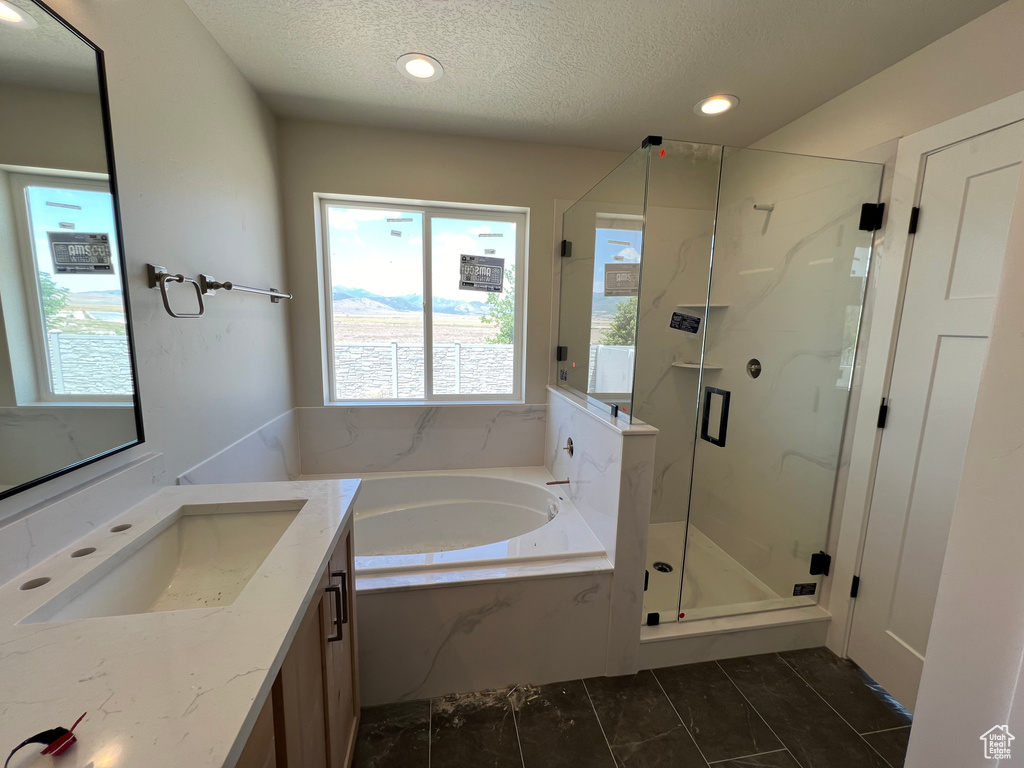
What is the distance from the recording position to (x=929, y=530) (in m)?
1.45

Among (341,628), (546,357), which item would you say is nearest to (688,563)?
(546,357)

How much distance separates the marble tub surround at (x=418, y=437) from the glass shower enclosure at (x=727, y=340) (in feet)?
1.58

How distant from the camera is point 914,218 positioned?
4.91ft

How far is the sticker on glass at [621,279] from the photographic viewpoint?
1881 millimetres

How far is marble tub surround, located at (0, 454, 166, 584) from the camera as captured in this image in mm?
802

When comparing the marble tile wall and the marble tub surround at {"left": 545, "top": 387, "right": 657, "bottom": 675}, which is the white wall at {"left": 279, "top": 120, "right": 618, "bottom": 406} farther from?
the marble tile wall

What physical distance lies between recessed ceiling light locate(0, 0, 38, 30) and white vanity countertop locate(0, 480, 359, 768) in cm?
110

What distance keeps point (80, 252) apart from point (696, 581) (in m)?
2.66

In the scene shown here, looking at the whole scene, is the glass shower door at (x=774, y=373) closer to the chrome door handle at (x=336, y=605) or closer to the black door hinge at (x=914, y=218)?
the black door hinge at (x=914, y=218)

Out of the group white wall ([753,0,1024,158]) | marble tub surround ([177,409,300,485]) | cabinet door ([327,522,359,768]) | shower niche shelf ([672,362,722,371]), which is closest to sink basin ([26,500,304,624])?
cabinet door ([327,522,359,768])

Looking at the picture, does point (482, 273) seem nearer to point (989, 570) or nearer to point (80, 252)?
point (80, 252)

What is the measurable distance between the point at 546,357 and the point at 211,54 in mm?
2028

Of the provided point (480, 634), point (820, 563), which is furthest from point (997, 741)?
point (820, 563)

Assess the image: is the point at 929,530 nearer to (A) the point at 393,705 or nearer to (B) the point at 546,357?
(B) the point at 546,357
